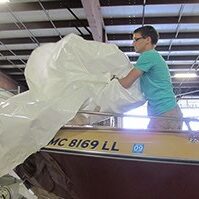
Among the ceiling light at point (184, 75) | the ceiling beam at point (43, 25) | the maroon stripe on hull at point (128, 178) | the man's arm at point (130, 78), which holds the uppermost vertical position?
the ceiling light at point (184, 75)

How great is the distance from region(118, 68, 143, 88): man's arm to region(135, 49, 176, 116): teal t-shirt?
3.3 inches

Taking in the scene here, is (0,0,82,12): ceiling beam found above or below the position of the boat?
above

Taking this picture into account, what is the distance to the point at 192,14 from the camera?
4875 mm

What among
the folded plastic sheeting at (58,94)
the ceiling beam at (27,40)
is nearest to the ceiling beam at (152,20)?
the ceiling beam at (27,40)

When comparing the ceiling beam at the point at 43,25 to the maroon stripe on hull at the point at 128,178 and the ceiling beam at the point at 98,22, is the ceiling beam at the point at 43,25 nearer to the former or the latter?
the ceiling beam at the point at 98,22

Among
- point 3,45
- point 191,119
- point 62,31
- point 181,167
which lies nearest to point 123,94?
point 191,119

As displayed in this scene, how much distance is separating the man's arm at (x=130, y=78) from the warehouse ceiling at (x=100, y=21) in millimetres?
2095

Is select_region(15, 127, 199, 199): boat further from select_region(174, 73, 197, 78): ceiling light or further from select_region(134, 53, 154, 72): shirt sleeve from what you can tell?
select_region(174, 73, 197, 78): ceiling light

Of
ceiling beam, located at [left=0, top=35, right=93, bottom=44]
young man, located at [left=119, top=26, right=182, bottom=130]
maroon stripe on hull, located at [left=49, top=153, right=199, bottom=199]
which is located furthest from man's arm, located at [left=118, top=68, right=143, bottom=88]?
ceiling beam, located at [left=0, top=35, right=93, bottom=44]

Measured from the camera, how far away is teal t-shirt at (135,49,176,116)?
2337 millimetres

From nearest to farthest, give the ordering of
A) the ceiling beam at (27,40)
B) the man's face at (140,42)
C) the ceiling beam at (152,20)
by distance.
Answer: the man's face at (140,42)
the ceiling beam at (152,20)
the ceiling beam at (27,40)

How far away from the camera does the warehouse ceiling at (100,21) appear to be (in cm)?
456

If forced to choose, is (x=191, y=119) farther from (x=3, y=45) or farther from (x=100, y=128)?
(x=3, y=45)

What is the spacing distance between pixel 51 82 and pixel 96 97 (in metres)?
0.30
